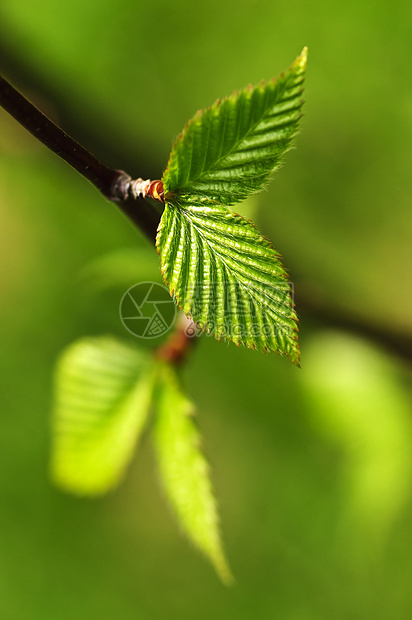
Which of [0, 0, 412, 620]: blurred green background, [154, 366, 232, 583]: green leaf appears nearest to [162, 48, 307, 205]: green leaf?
[154, 366, 232, 583]: green leaf

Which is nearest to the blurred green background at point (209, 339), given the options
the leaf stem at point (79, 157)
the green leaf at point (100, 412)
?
the green leaf at point (100, 412)

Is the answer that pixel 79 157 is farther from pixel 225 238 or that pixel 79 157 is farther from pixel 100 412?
pixel 100 412

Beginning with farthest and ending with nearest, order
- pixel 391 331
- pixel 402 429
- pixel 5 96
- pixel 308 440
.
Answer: pixel 308 440
pixel 402 429
pixel 391 331
pixel 5 96

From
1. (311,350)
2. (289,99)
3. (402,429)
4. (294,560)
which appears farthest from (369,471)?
(289,99)

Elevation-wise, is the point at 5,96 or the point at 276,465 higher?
the point at 5,96

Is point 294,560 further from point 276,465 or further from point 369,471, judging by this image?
point 369,471

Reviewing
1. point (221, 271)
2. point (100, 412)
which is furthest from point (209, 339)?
point (221, 271)
